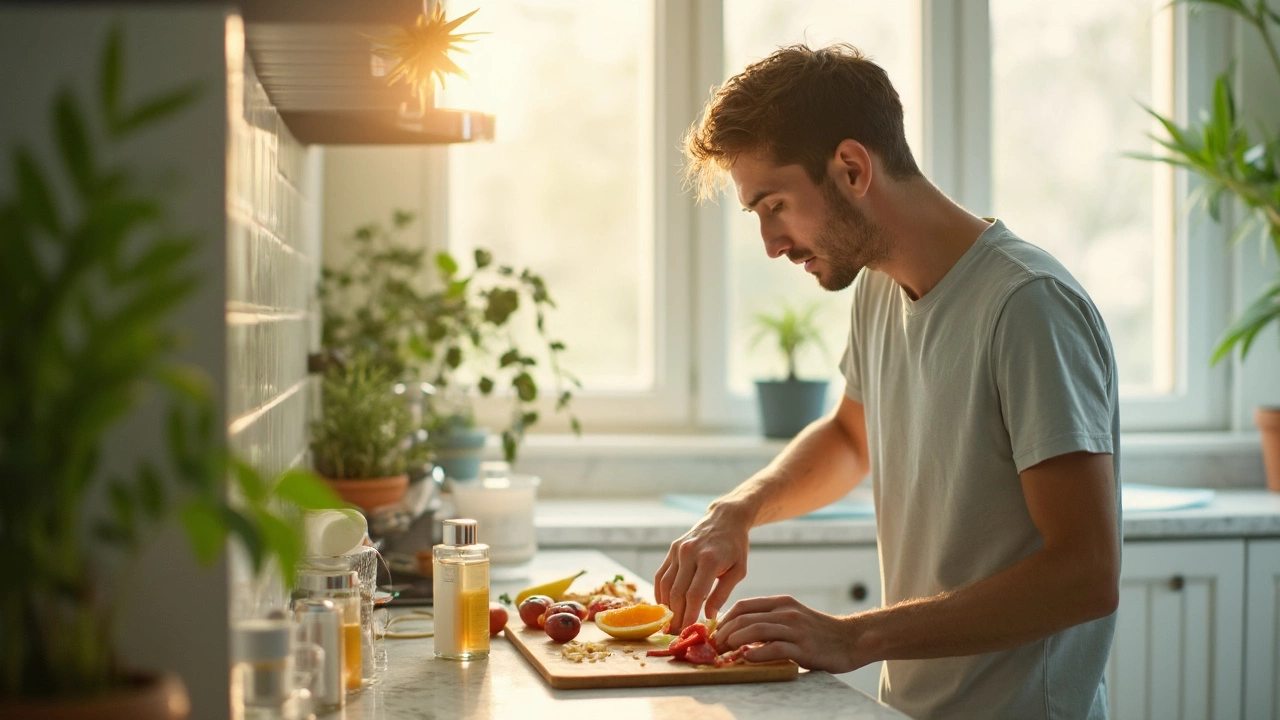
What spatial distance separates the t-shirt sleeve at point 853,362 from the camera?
→ 1898 millimetres

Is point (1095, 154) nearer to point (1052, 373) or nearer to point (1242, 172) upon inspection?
point (1242, 172)

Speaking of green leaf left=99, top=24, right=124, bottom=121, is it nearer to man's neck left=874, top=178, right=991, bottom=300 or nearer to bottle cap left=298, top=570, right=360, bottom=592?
bottle cap left=298, top=570, right=360, bottom=592

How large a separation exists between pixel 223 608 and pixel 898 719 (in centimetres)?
67

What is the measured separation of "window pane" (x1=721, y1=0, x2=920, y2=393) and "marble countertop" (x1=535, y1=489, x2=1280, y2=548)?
2.16ft

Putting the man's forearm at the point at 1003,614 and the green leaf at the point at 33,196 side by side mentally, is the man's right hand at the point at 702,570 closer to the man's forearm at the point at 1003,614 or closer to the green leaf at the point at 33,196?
the man's forearm at the point at 1003,614

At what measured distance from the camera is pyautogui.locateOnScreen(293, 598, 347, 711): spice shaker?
112 cm

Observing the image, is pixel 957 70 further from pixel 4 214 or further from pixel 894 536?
pixel 4 214

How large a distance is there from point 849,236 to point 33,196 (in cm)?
120

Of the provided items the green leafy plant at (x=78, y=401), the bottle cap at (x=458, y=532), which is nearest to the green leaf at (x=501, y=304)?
the bottle cap at (x=458, y=532)

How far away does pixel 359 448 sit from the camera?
6.26ft

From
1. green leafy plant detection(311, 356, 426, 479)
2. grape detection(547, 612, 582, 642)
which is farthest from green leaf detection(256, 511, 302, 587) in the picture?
green leafy plant detection(311, 356, 426, 479)

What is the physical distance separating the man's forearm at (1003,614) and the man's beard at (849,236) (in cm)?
48

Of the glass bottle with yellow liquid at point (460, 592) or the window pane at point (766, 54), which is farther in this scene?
the window pane at point (766, 54)

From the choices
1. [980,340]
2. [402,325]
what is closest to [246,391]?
[980,340]
